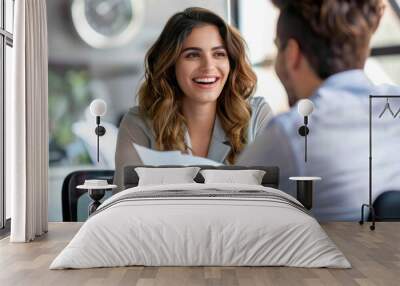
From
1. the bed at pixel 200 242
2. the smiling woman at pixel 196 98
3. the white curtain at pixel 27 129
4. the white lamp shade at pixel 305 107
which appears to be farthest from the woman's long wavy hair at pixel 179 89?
the bed at pixel 200 242

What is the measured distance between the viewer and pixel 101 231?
5.29m

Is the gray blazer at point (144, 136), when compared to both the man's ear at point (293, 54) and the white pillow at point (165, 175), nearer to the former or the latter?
the white pillow at point (165, 175)

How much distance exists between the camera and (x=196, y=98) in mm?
8344

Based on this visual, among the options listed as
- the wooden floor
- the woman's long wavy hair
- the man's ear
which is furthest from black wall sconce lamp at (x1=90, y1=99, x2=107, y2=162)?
the wooden floor

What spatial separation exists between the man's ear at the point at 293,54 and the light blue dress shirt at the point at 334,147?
423 millimetres

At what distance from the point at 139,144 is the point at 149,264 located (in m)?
3.28

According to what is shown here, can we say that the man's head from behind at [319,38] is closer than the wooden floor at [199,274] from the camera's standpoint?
No

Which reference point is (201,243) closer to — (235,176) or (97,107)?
(235,176)

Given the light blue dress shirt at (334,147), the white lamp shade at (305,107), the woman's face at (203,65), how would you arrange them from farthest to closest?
the light blue dress shirt at (334,147) → the woman's face at (203,65) → the white lamp shade at (305,107)

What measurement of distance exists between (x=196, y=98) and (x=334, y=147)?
1.83 meters

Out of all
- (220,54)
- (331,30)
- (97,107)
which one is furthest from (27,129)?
(331,30)

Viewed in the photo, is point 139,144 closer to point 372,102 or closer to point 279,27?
point 279,27

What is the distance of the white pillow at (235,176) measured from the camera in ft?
25.1

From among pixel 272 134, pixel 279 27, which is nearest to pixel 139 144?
pixel 272 134
